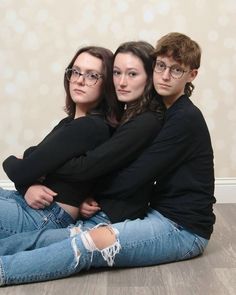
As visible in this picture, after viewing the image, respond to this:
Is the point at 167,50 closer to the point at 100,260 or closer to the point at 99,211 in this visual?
the point at 99,211

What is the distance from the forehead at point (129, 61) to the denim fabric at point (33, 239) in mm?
573

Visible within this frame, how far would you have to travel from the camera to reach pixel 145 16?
2.94 m

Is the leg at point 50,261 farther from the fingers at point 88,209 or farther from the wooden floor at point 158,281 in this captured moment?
the fingers at point 88,209

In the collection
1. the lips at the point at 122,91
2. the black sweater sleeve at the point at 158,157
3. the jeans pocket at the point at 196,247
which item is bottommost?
the jeans pocket at the point at 196,247

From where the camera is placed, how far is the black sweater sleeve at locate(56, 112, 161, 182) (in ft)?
5.83

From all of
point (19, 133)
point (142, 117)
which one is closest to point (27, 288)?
point (142, 117)

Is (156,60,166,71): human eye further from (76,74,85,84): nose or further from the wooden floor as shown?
the wooden floor

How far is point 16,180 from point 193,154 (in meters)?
0.66

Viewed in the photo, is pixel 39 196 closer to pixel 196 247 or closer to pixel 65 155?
pixel 65 155

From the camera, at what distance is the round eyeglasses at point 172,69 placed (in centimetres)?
185

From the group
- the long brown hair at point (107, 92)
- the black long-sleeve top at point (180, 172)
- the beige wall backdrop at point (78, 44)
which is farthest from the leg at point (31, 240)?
the beige wall backdrop at point (78, 44)

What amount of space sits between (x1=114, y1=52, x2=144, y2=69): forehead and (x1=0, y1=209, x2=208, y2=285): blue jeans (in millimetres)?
556

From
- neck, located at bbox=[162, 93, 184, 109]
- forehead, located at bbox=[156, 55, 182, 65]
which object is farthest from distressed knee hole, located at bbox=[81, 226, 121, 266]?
forehead, located at bbox=[156, 55, 182, 65]

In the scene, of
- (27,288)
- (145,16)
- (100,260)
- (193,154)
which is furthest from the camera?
(145,16)
